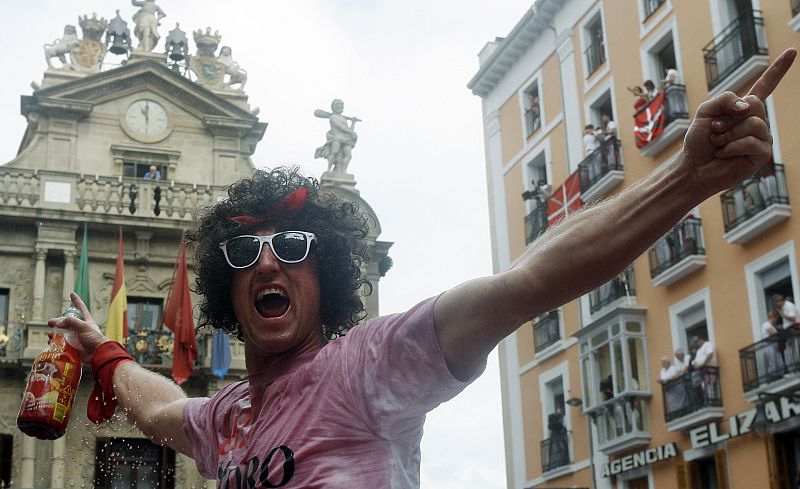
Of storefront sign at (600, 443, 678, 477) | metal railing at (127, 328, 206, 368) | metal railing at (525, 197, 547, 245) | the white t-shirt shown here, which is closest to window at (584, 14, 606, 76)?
metal railing at (525, 197, 547, 245)

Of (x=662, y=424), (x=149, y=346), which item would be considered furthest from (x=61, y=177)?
(x=662, y=424)

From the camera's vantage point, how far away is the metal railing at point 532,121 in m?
30.4

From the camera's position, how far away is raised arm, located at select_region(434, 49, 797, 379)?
249cm

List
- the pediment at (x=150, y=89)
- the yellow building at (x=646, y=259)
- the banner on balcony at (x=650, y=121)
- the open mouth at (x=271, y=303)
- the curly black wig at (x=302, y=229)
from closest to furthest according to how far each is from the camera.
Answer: the open mouth at (x=271, y=303) < the curly black wig at (x=302, y=229) < the yellow building at (x=646, y=259) < the banner on balcony at (x=650, y=121) < the pediment at (x=150, y=89)

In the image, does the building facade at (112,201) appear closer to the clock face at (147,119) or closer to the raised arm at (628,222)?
the clock face at (147,119)

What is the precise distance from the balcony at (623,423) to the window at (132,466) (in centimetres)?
926

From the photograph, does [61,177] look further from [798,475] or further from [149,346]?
[798,475]

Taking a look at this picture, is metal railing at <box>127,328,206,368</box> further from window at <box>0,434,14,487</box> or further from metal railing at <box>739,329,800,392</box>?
metal railing at <box>739,329,800,392</box>

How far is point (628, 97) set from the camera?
25.9 m

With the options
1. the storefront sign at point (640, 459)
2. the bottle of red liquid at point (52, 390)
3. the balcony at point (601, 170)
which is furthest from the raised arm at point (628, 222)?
the balcony at point (601, 170)

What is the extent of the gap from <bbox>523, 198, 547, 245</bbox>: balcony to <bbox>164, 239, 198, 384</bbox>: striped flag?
818cm

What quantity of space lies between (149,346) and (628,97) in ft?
38.8

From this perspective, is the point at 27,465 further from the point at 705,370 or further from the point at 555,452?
the point at 705,370

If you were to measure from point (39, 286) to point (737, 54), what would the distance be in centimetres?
1563
